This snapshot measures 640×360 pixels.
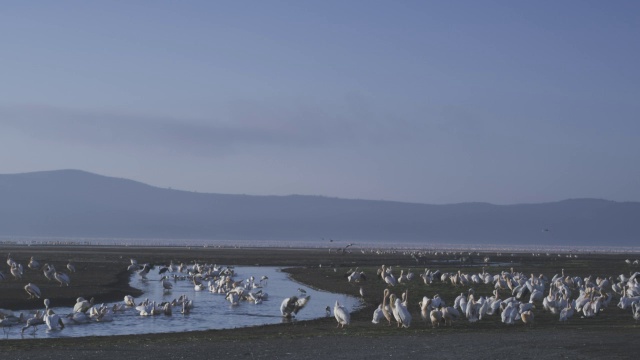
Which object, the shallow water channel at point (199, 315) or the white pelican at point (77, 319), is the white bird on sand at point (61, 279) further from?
the white pelican at point (77, 319)

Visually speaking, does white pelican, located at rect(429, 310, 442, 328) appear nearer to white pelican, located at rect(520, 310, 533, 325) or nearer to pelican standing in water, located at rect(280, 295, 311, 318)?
white pelican, located at rect(520, 310, 533, 325)

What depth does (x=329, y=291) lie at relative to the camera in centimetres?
3881

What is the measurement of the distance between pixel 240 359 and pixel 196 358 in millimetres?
815

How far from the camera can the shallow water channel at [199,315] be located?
77.5 feet

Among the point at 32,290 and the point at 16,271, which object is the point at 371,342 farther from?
the point at 16,271

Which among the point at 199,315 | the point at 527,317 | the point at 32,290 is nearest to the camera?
the point at 527,317

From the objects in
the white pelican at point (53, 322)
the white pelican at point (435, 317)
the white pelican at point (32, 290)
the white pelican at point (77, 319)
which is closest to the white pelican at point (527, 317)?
the white pelican at point (435, 317)

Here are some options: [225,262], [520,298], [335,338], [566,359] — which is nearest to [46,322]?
[335,338]

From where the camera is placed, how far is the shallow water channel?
930 inches

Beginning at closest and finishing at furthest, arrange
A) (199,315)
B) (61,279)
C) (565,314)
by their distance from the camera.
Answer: (565,314) < (199,315) < (61,279)

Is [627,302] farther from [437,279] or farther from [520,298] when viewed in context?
[437,279]

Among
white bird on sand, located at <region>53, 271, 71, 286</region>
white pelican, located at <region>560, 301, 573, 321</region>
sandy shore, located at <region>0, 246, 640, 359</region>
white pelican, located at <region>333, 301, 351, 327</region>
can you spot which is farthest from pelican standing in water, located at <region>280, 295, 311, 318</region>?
white bird on sand, located at <region>53, 271, 71, 286</region>

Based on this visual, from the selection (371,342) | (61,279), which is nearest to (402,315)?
(371,342)

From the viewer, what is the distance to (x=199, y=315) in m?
28.7
